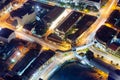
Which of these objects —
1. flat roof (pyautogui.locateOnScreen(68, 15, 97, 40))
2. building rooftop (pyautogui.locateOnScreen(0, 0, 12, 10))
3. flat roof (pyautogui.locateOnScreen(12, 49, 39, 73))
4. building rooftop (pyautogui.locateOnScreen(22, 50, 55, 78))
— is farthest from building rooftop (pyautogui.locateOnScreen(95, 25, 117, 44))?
building rooftop (pyautogui.locateOnScreen(0, 0, 12, 10))

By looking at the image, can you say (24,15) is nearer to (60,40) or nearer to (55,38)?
(55,38)

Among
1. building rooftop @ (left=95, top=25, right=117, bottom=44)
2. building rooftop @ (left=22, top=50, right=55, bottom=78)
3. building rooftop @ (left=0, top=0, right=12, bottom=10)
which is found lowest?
building rooftop @ (left=22, top=50, right=55, bottom=78)

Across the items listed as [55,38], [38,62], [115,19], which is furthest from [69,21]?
[38,62]

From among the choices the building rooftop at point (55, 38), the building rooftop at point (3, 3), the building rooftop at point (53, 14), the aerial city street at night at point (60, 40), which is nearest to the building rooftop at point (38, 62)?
the aerial city street at night at point (60, 40)

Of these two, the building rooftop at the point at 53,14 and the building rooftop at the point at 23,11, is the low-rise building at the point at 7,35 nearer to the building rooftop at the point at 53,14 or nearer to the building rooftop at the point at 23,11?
the building rooftop at the point at 23,11

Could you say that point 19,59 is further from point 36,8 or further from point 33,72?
point 36,8

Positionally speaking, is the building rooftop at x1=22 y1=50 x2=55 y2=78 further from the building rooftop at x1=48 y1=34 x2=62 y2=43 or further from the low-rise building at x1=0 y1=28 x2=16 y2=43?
the low-rise building at x1=0 y1=28 x2=16 y2=43

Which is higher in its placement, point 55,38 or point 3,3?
point 3,3

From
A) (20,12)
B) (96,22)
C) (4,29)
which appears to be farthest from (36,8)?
(96,22)
